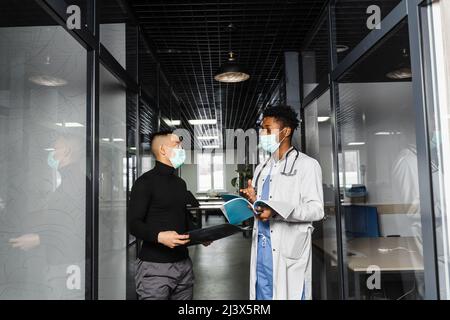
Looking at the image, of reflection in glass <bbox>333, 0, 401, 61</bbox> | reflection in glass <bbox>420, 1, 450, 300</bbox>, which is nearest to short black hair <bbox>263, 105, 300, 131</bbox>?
reflection in glass <bbox>333, 0, 401, 61</bbox>

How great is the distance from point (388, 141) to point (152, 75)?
120 inches

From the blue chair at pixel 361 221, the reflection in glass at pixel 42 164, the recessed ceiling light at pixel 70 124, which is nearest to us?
the reflection in glass at pixel 42 164

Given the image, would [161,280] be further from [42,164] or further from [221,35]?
[221,35]

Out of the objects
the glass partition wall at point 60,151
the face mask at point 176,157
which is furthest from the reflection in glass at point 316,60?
the glass partition wall at point 60,151

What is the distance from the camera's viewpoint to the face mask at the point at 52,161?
6.14 feet

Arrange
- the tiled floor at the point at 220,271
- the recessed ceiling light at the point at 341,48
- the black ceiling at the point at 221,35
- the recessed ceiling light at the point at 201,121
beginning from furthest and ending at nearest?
1. the recessed ceiling light at the point at 201,121
2. the tiled floor at the point at 220,271
3. the black ceiling at the point at 221,35
4. the recessed ceiling light at the point at 341,48

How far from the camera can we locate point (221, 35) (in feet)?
14.4

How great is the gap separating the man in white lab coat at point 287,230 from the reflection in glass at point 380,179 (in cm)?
55

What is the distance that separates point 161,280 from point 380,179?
2.05m

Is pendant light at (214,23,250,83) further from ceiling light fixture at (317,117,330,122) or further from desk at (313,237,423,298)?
desk at (313,237,423,298)

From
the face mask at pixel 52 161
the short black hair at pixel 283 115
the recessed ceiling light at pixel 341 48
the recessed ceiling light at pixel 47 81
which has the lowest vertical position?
the face mask at pixel 52 161

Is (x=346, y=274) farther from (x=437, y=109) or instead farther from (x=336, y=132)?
(x=437, y=109)

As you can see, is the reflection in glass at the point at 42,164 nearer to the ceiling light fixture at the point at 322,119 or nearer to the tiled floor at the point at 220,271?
the tiled floor at the point at 220,271
